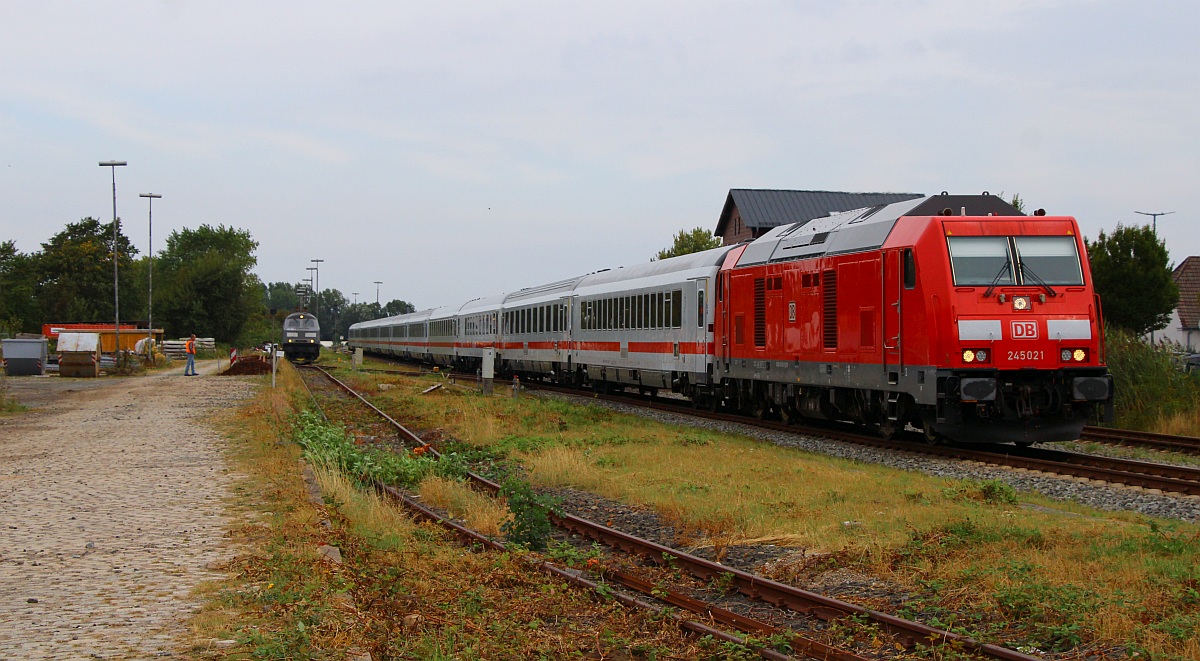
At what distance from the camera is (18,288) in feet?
340

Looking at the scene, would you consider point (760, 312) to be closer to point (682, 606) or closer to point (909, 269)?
point (909, 269)

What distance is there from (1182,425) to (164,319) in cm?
7972

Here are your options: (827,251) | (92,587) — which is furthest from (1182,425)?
(92,587)

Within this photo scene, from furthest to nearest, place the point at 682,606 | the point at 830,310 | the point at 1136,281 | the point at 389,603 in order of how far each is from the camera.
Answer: the point at 1136,281, the point at 830,310, the point at 682,606, the point at 389,603

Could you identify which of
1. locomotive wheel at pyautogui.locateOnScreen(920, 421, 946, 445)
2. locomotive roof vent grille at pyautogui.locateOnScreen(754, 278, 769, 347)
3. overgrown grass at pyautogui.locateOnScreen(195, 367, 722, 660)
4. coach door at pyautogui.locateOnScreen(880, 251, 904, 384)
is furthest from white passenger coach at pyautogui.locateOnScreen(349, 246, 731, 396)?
overgrown grass at pyautogui.locateOnScreen(195, 367, 722, 660)

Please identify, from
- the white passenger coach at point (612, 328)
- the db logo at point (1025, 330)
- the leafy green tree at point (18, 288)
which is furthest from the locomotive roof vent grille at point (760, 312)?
the leafy green tree at point (18, 288)

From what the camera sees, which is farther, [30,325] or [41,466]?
[30,325]

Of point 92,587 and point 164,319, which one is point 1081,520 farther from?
point 164,319

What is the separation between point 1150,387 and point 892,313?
7976 mm

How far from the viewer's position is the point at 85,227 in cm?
11988

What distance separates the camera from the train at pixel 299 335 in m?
67.3

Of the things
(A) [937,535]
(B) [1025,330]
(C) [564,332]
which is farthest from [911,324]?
(C) [564,332]

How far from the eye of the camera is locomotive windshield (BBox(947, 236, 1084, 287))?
15094 millimetres

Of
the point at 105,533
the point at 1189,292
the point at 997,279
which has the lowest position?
the point at 105,533
